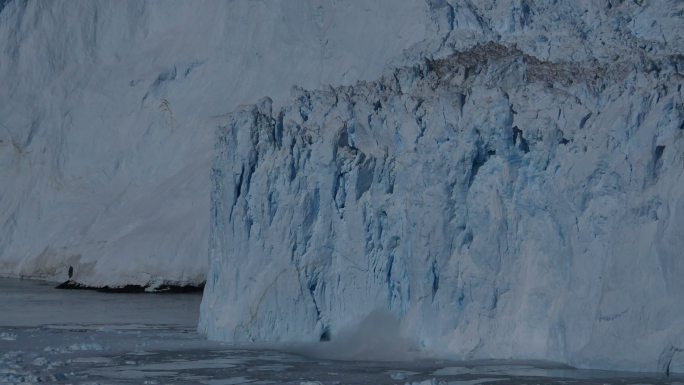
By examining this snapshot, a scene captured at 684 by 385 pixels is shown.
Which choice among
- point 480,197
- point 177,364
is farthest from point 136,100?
point 480,197

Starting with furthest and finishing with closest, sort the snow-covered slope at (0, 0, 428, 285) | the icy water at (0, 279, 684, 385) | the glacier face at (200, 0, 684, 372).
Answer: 1. the snow-covered slope at (0, 0, 428, 285)
2. the glacier face at (200, 0, 684, 372)
3. the icy water at (0, 279, 684, 385)

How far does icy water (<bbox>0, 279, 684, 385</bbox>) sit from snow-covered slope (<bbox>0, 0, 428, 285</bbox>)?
677 centimetres

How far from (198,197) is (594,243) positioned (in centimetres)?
1421

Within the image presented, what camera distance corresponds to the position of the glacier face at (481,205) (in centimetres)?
1266

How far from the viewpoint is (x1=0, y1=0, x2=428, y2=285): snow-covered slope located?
26.2 metres

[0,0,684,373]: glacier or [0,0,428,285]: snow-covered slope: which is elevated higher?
[0,0,428,285]: snow-covered slope

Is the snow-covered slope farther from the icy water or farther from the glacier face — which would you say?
the glacier face

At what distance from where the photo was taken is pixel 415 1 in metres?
26.2

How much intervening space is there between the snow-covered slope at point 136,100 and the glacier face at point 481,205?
850 centimetres

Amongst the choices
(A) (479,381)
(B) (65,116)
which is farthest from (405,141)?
(B) (65,116)

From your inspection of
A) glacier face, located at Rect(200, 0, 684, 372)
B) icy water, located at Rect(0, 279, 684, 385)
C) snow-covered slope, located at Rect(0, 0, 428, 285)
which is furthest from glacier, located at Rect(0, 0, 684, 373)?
snow-covered slope, located at Rect(0, 0, 428, 285)

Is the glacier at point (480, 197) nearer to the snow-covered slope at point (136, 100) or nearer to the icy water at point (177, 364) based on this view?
the icy water at point (177, 364)

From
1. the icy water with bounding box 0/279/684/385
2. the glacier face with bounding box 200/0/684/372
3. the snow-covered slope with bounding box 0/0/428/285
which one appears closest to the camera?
the icy water with bounding box 0/279/684/385

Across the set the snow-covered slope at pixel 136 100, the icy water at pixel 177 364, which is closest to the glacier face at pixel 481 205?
the icy water at pixel 177 364
